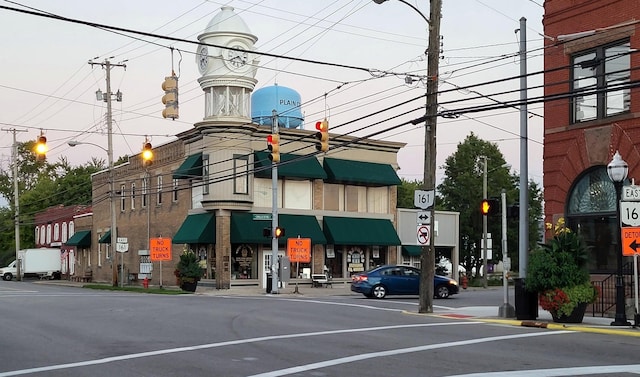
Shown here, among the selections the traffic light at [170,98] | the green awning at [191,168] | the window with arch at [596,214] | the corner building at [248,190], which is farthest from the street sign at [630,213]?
the green awning at [191,168]

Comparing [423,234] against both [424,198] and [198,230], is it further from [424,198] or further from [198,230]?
[198,230]

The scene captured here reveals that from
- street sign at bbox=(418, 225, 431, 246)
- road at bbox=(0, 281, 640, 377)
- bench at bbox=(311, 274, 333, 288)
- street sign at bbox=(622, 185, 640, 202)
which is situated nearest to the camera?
road at bbox=(0, 281, 640, 377)

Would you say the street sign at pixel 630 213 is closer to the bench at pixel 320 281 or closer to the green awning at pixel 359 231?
the bench at pixel 320 281

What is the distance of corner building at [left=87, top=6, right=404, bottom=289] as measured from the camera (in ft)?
147

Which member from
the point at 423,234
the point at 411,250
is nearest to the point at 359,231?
the point at 411,250

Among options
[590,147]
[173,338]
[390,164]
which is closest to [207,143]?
[390,164]

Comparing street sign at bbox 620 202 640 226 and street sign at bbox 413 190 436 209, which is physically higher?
street sign at bbox 413 190 436 209

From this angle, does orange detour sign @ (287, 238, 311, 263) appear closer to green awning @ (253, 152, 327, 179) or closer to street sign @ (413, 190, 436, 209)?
green awning @ (253, 152, 327, 179)

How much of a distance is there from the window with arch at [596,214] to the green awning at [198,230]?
24309mm

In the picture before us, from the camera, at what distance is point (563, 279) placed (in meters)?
20.2

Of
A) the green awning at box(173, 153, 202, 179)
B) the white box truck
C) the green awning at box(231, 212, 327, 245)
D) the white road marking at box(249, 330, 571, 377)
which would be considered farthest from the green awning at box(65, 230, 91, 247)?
the white road marking at box(249, 330, 571, 377)

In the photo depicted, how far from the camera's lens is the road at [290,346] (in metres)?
Answer: 12.2

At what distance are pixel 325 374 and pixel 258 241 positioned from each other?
33.0 metres

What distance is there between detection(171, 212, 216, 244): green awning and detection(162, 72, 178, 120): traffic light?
20020mm
